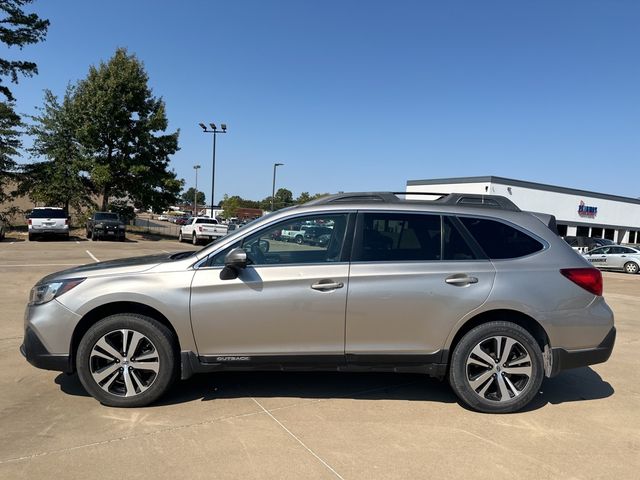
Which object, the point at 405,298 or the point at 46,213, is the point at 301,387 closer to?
the point at 405,298

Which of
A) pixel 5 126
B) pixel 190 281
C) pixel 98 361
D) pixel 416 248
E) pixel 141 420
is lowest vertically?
pixel 141 420

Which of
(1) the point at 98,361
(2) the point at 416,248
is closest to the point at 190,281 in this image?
(1) the point at 98,361

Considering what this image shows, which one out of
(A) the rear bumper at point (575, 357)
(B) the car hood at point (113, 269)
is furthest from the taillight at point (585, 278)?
(B) the car hood at point (113, 269)

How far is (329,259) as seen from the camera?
4.04 meters

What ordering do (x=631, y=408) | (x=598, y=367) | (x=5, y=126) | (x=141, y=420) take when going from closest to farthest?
(x=141, y=420) < (x=631, y=408) < (x=598, y=367) < (x=5, y=126)

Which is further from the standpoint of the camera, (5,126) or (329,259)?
(5,126)

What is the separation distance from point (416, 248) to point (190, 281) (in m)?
1.92

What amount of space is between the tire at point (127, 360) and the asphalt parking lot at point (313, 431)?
143 millimetres

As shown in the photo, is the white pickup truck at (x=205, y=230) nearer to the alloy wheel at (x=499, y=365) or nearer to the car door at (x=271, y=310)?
the car door at (x=271, y=310)

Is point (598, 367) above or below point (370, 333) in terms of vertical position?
below

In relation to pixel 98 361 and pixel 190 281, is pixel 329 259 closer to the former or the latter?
pixel 190 281

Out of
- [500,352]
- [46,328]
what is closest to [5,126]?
[46,328]

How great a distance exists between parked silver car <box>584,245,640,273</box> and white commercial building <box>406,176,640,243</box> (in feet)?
40.3

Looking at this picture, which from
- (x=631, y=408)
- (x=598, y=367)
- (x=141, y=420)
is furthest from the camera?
(x=598, y=367)
